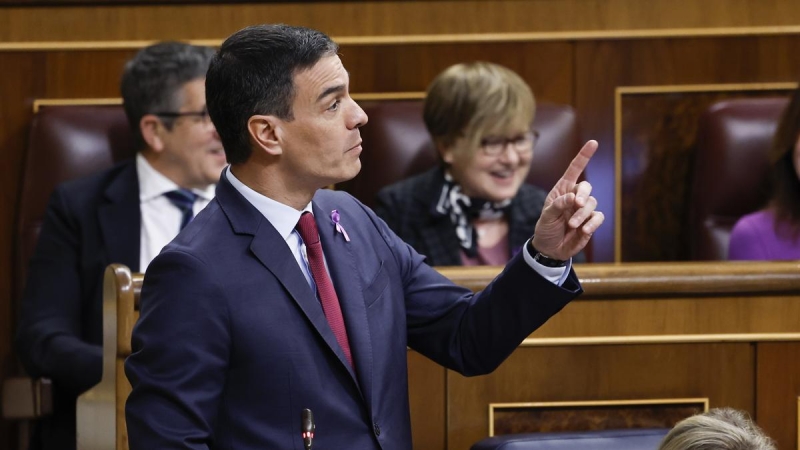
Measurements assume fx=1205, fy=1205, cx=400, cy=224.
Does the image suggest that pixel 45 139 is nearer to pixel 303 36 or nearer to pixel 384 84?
pixel 384 84

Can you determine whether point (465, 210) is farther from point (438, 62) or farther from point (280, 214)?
point (280, 214)

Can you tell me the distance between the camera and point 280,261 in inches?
42.5

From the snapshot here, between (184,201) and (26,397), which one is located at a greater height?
(184,201)

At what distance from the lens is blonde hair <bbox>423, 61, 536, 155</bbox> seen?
191 centimetres

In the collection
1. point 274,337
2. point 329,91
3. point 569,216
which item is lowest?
point 274,337

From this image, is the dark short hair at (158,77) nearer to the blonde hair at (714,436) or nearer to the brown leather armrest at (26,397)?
the brown leather armrest at (26,397)

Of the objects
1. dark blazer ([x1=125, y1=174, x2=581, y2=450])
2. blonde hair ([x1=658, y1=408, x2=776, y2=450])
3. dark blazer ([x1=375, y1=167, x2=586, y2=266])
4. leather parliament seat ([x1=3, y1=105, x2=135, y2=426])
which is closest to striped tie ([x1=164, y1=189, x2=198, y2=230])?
leather parliament seat ([x1=3, y1=105, x2=135, y2=426])

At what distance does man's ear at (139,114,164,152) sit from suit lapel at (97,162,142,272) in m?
0.07

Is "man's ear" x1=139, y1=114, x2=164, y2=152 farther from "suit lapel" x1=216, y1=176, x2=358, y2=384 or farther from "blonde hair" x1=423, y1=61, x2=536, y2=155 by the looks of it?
"suit lapel" x1=216, y1=176, x2=358, y2=384

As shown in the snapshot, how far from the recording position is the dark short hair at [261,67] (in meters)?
1.08

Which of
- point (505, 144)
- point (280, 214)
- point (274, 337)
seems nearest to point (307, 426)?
point (274, 337)

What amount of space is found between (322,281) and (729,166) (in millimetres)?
1098

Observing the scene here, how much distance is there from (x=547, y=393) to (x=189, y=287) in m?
0.51

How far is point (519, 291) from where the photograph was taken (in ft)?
3.68
